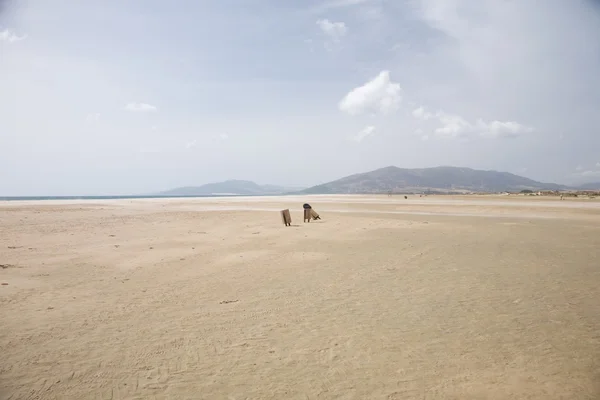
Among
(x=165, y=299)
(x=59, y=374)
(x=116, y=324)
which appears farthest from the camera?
(x=165, y=299)

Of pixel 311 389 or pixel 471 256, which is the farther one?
pixel 471 256

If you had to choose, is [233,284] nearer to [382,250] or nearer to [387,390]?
[387,390]

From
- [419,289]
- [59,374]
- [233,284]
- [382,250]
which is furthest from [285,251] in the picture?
[59,374]

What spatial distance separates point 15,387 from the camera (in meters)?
4.12

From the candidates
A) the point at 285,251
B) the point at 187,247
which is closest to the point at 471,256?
the point at 285,251

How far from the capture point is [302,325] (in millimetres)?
6016

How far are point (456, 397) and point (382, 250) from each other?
9.24 meters

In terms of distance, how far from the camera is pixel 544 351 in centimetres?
493

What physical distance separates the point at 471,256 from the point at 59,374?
1163 centimetres

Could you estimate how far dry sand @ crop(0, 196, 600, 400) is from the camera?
4184 millimetres

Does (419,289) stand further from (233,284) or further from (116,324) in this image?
(116,324)

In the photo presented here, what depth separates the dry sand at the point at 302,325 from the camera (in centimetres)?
418

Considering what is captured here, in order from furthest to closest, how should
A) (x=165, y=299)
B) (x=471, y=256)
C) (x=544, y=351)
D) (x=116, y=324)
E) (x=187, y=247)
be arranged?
(x=187, y=247) < (x=471, y=256) < (x=165, y=299) < (x=116, y=324) < (x=544, y=351)

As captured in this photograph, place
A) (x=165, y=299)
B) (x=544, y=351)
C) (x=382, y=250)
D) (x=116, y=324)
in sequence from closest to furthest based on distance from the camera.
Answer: (x=544, y=351) → (x=116, y=324) → (x=165, y=299) → (x=382, y=250)
